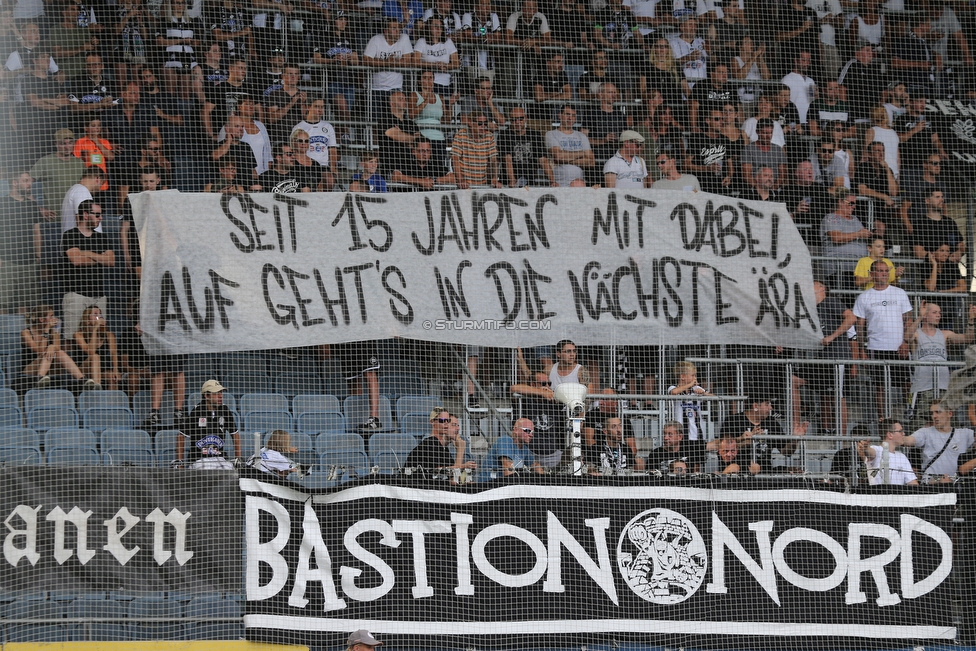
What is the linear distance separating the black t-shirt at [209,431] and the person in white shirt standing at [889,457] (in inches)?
186

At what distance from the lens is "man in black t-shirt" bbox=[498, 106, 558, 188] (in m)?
12.0

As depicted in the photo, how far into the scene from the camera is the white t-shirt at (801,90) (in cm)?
1314

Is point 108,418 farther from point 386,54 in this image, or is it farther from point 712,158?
point 712,158

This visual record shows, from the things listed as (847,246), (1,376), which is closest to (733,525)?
(847,246)

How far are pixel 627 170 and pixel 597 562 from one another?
4569 mm

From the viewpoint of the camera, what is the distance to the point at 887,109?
518 inches

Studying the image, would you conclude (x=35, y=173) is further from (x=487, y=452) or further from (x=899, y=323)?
(x=899, y=323)

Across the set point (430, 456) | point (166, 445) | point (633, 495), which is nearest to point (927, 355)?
point (633, 495)

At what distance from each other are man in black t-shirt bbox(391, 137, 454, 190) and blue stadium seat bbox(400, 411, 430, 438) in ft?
7.10

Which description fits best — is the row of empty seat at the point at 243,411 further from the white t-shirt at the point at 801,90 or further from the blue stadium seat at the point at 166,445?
the white t-shirt at the point at 801,90

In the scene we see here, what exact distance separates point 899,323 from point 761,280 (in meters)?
1.45

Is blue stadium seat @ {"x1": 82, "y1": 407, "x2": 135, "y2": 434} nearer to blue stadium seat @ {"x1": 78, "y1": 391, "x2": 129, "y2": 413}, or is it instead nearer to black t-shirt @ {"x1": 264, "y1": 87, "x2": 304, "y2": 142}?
blue stadium seat @ {"x1": 78, "y1": 391, "x2": 129, "y2": 413}

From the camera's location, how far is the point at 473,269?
1018cm

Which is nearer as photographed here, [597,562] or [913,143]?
[597,562]
